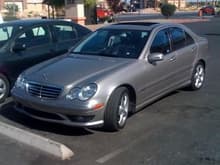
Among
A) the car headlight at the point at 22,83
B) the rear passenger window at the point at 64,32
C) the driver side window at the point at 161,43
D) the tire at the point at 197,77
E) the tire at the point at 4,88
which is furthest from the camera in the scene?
the rear passenger window at the point at 64,32

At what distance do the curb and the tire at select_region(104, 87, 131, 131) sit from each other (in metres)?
0.81

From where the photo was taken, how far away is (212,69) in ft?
36.6

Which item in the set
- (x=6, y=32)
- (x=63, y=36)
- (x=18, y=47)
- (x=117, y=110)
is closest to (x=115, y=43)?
(x=117, y=110)

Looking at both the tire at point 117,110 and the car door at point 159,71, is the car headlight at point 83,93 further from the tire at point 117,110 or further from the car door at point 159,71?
the car door at point 159,71

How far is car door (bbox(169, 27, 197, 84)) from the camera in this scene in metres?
7.68

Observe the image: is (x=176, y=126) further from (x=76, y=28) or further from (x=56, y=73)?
(x=76, y=28)

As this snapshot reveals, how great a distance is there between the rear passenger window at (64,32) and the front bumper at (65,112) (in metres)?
3.41

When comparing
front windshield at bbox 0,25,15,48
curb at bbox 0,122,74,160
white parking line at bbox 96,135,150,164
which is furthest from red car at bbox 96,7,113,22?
white parking line at bbox 96,135,150,164

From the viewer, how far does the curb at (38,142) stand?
521 centimetres

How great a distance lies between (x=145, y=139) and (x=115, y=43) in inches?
78.9

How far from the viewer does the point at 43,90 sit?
598 cm

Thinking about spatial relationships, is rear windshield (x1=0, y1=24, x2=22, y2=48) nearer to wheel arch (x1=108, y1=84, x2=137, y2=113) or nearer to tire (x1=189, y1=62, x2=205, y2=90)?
wheel arch (x1=108, y1=84, x2=137, y2=113)

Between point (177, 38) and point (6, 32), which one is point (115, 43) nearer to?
point (177, 38)

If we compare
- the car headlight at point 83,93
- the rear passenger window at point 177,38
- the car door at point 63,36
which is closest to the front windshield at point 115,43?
the rear passenger window at point 177,38
